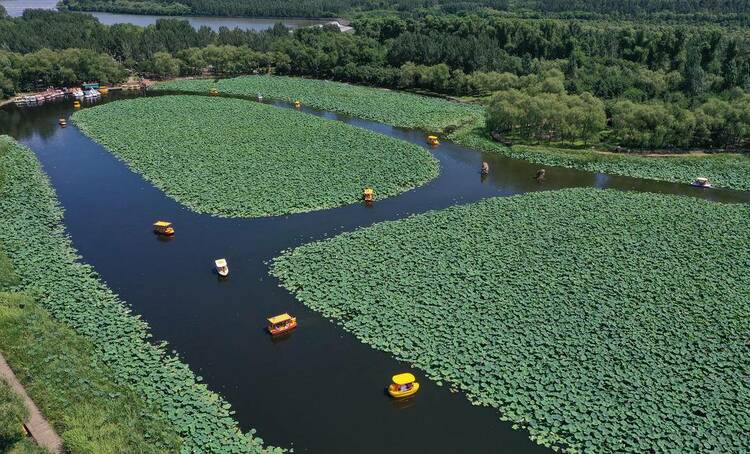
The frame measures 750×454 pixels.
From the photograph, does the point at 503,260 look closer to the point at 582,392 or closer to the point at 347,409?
the point at 582,392

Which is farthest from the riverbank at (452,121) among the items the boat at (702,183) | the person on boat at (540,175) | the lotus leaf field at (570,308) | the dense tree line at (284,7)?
the dense tree line at (284,7)

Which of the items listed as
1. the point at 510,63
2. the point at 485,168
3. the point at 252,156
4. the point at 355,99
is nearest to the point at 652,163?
the point at 485,168

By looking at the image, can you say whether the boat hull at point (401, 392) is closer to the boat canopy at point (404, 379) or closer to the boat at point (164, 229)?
the boat canopy at point (404, 379)

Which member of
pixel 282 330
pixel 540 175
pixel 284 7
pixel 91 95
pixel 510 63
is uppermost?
pixel 284 7

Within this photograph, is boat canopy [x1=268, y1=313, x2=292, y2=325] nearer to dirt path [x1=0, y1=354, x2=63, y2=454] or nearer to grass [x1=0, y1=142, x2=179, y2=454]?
grass [x1=0, y1=142, x2=179, y2=454]

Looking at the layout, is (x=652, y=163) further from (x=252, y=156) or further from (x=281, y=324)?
(x=281, y=324)

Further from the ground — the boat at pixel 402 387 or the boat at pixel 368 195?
the boat at pixel 368 195

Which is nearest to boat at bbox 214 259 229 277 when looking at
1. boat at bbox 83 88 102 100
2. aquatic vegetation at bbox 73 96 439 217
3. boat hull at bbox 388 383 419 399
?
aquatic vegetation at bbox 73 96 439 217
